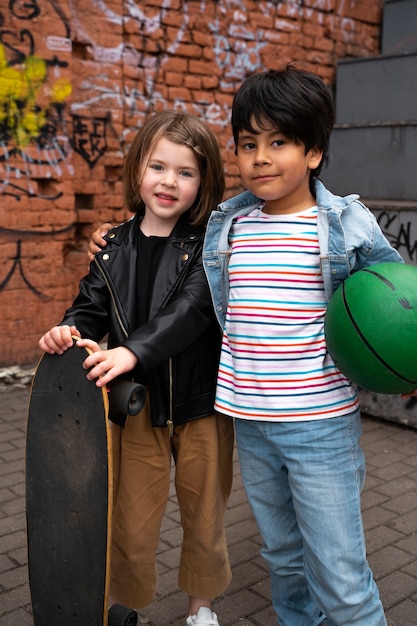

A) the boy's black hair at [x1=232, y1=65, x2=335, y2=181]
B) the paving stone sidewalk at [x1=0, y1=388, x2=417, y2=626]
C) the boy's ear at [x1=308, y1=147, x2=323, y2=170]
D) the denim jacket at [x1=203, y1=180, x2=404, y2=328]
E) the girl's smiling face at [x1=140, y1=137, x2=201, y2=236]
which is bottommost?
the paving stone sidewalk at [x1=0, y1=388, x2=417, y2=626]

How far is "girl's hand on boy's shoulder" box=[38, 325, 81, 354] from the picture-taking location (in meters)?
2.05

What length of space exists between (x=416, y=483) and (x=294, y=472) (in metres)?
2.11

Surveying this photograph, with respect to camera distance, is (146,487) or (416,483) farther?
(416,483)

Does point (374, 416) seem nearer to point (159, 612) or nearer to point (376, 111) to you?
point (159, 612)

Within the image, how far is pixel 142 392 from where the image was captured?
2082mm

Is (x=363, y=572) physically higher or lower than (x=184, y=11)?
lower

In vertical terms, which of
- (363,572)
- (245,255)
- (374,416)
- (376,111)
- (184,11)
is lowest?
(374,416)

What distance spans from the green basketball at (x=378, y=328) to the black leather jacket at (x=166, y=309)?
49cm

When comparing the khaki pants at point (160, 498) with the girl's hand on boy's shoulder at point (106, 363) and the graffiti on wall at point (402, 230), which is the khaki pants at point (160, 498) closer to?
the girl's hand on boy's shoulder at point (106, 363)

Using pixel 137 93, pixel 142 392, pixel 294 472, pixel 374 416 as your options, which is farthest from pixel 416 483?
pixel 137 93

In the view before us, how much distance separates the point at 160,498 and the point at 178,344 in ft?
1.96

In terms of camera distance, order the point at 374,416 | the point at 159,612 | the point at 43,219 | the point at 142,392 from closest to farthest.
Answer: the point at 142,392 < the point at 159,612 < the point at 374,416 < the point at 43,219

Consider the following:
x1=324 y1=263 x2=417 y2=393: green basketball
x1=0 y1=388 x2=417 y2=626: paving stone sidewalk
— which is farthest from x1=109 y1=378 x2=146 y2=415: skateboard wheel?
x1=0 y1=388 x2=417 y2=626: paving stone sidewalk

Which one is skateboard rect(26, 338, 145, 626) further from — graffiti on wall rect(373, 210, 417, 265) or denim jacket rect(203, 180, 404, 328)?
graffiti on wall rect(373, 210, 417, 265)
